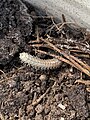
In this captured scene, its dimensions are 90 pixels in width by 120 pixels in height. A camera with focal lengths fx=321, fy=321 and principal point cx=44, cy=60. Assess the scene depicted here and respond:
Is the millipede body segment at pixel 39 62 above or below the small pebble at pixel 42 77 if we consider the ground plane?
above

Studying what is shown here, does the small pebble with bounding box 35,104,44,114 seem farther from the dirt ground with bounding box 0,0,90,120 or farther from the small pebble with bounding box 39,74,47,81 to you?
the small pebble with bounding box 39,74,47,81

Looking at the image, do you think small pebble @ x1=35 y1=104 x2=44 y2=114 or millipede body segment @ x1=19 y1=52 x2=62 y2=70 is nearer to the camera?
small pebble @ x1=35 y1=104 x2=44 y2=114

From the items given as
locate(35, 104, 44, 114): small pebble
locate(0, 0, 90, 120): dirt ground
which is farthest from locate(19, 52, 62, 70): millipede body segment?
locate(35, 104, 44, 114): small pebble

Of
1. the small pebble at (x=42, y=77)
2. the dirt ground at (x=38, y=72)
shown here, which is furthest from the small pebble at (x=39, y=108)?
the small pebble at (x=42, y=77)

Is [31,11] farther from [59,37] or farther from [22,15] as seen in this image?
[59,37]

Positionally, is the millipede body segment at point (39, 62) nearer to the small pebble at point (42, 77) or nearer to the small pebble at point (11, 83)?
the small pebble at point (42, 77)

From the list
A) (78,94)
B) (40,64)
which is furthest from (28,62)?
(78,94)
